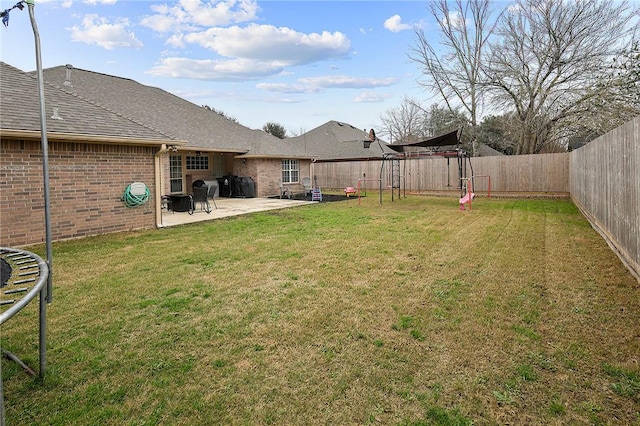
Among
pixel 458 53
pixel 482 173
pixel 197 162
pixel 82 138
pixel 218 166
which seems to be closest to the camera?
pixel 82 138

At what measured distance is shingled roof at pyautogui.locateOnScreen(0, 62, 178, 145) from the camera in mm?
6762

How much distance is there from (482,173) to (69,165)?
53.8ft

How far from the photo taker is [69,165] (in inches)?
292

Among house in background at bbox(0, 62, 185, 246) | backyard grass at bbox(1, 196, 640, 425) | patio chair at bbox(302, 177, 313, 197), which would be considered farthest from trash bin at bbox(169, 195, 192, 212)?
patio chair at bbox(302, 177, 313, 197)

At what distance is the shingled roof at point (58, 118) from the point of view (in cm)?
676

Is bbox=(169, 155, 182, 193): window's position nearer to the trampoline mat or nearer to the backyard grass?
the backyard grass

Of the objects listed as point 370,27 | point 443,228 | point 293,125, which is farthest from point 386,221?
point 293,125

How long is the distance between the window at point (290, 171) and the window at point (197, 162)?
3808 mm

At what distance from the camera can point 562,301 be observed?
12.5 feet

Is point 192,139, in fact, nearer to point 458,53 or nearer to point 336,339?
point 336,339

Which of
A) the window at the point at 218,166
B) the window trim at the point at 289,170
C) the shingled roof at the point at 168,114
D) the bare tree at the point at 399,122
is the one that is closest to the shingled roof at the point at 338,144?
the window trim at the point at 289,170

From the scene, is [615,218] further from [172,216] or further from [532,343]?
[172,216]

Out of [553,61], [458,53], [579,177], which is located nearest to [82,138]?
[579,177]

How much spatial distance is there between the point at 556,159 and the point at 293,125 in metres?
37.8
